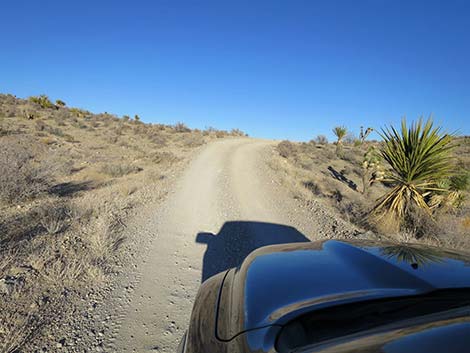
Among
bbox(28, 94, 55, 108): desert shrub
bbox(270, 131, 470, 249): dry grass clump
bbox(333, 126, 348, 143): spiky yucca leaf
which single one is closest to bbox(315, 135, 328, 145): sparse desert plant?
bbox(333, 126, 348, 143): spiky yucca leaf

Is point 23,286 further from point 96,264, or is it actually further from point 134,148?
point 134,148

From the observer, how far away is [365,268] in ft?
5.57

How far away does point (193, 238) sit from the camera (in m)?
5.44

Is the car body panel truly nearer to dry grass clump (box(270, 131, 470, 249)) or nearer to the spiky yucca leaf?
dry grass clump (box(270, 131, 470, 249))

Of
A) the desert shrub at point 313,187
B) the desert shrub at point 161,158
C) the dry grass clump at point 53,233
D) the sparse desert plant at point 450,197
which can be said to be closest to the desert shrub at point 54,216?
the dry grass clump at point 53,233

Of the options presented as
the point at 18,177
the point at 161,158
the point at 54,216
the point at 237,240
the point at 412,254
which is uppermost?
the point at 161,158

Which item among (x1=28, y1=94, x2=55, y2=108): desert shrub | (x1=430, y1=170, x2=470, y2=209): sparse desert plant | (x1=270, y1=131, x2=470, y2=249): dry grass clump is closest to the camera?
(x1=270, y1=131, x2=470, y2=249): dry grass clump

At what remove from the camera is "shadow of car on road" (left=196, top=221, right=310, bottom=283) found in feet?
14.8

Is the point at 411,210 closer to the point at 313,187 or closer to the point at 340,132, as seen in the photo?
the point at 313,187

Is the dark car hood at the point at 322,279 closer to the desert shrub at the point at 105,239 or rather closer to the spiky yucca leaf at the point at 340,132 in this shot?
the desert shrub at the point at 105,239

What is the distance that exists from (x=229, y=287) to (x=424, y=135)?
7099mm

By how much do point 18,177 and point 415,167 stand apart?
10348 millimetres

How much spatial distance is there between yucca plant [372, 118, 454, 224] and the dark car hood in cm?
513

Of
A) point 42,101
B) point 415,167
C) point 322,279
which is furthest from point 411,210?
point 42,101
